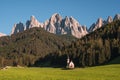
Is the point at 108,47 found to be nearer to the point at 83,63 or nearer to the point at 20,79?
the point at 83,63

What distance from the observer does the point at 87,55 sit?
19488 cm

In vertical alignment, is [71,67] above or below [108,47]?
below

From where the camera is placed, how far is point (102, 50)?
625 feet

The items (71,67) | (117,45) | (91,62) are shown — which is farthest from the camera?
(117,45)

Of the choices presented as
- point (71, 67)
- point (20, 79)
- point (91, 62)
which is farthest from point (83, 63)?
point (20, 79)

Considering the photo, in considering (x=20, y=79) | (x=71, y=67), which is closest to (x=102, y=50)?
(x=71, y=67)

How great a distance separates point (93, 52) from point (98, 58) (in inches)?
409

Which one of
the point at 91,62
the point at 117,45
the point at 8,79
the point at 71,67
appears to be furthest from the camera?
the point at 117,45

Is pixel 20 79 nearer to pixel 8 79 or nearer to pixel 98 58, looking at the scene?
pixel 8 79

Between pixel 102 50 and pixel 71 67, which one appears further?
pixel 102 50

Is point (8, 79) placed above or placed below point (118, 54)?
below

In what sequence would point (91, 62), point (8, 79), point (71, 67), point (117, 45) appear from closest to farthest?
A: 1. point (8, 79)
2. point (71, 67)
3. point (91, 62)
4. point (117, 45)

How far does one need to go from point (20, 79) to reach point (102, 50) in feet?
486

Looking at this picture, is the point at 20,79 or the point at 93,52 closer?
the point at 20,79
